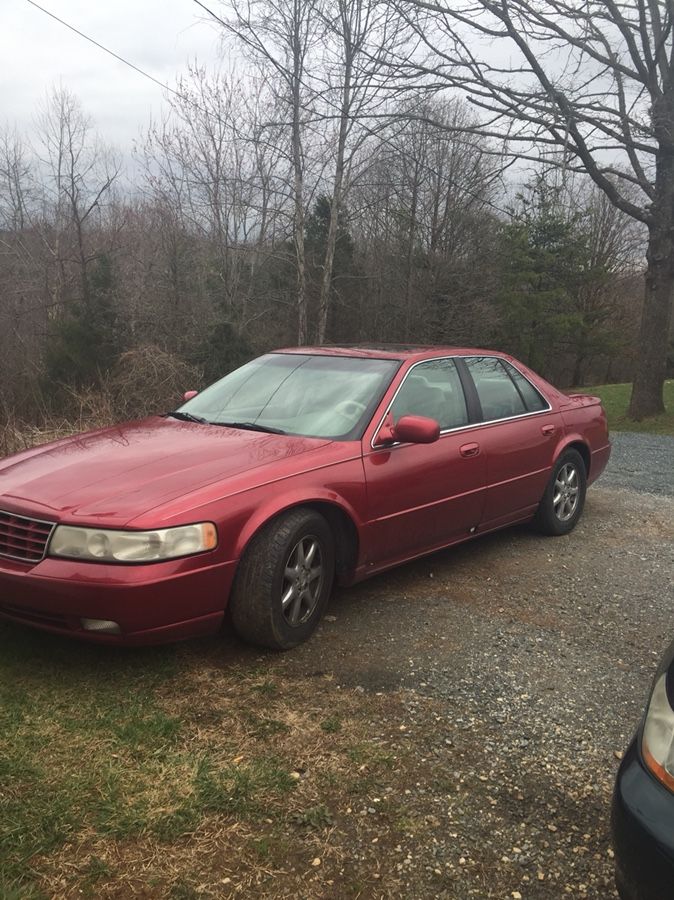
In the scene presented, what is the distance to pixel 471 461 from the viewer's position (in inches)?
177

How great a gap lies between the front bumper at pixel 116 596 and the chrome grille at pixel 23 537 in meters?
0.05

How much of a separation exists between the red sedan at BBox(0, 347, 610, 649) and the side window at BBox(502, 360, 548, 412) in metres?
0.02

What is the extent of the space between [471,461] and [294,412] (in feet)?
3.90

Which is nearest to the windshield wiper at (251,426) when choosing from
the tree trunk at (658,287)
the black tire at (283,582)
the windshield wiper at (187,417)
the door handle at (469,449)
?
the windshield wiper at (187,417)

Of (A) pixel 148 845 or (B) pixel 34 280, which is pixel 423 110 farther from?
(B) pixel 34 280

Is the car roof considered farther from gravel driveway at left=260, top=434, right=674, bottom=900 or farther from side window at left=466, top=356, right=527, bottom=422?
gravel driveway at left=260, top=434, right=674, bottom=900

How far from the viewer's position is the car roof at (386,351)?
4602mm

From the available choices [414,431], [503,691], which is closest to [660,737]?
[503,691]

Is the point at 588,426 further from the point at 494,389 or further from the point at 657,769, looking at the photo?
the point at 657,769

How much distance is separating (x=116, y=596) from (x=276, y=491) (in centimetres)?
87

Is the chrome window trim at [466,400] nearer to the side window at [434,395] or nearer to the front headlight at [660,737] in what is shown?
the side window at [434,395]

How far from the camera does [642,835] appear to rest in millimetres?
1620

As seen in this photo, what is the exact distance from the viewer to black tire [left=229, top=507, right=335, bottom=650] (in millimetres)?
3215

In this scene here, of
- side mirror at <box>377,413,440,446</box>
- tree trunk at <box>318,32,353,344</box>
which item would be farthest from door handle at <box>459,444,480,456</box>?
tree trunk at <box>318,32,353,344</box>
